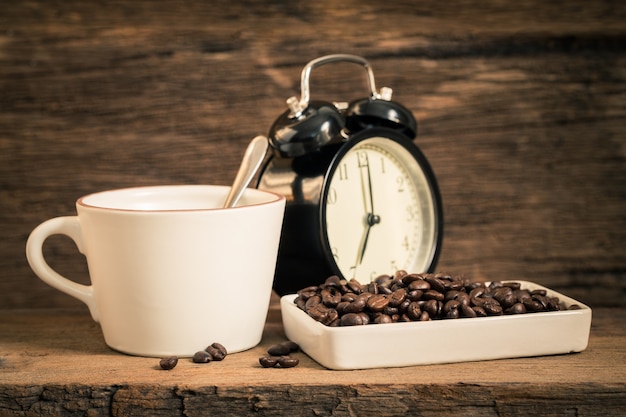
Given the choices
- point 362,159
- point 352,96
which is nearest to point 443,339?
point 362,159

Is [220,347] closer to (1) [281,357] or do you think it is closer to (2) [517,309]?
(1) [281,357]

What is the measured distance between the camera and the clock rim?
128 cm

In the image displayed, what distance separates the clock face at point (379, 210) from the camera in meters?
1.33

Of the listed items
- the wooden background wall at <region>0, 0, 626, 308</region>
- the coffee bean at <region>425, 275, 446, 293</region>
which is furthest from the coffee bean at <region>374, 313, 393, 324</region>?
the wooden background wall at <region>0, 0, 626, 308</region>

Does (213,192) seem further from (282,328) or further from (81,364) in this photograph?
(81,364)

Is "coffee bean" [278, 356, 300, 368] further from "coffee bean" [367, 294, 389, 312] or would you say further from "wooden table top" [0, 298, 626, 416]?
"coffee bean" [367, 294, 389, 312]

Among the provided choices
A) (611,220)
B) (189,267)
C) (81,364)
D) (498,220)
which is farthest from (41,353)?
(611,220)

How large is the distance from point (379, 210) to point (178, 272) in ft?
1.34

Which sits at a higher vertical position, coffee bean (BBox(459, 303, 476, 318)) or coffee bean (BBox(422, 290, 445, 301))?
coffee bean (BBox(422, 290, 445, 301))

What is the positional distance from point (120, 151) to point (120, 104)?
0.29 feet

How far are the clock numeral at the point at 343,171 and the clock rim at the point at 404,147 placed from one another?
0.03 meters

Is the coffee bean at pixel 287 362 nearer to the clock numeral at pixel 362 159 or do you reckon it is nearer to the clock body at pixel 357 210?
the clock body at pixel 357 210

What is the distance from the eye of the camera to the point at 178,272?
1098 mm

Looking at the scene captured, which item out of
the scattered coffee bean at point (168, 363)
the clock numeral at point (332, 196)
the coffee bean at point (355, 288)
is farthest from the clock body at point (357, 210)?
the scattered coffee bean at point (168, 363)
